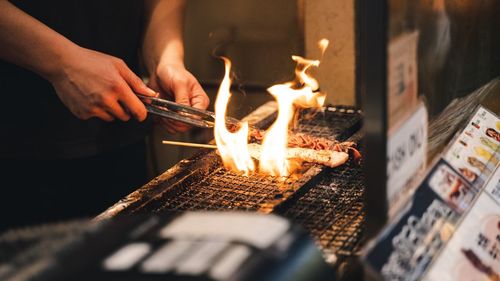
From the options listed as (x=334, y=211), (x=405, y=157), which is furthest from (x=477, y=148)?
(x=405, y=157)

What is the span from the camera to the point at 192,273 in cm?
128

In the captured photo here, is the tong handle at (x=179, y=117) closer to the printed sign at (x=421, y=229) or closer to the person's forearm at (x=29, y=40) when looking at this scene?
the person's forearm at (x=29, y=40)

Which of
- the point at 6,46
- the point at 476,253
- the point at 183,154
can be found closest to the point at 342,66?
the point at 183,154

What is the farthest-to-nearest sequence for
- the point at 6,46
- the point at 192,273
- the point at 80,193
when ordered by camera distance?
1. the point at 80,193
2. the point at 6,46
3. the point at 192,273

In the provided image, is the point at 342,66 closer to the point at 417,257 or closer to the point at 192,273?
the point at 417,257

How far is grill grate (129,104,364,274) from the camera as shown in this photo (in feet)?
8.33

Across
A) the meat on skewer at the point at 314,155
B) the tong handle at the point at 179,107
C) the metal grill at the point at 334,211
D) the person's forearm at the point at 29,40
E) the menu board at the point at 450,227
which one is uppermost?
the person's forearm at the point at 29,40

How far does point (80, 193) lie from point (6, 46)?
1106mm

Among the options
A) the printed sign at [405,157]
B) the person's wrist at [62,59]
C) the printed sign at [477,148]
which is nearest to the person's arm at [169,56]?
the person's wrist at [62,59]

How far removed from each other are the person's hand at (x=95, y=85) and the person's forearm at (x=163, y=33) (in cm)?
72

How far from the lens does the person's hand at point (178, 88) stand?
3.80 m

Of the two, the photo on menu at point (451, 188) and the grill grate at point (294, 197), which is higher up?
the photo on menu at point (451, 188)

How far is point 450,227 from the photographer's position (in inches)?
82.9

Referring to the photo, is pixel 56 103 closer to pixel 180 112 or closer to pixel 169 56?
pixel 169 56
